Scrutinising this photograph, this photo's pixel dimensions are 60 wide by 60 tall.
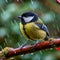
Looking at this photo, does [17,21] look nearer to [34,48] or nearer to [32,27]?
[32,27]

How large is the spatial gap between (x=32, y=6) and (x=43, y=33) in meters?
→ 0.80

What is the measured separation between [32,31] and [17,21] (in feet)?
2.04

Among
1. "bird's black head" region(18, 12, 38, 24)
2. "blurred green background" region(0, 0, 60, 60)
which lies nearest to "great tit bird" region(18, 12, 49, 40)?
"bird's black head" region(18, 12, 38, 24)

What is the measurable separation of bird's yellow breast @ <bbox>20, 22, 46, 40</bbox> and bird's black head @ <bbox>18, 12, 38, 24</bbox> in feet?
0.06

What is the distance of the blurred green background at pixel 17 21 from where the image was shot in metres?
1.45

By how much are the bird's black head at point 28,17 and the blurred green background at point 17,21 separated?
56cm

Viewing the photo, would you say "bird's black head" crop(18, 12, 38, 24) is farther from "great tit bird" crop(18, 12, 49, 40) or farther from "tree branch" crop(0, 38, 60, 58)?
"tree branch" crop(0, 38, 60, 58)

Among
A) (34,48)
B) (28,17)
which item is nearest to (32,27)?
(28,17)

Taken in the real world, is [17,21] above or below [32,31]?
below

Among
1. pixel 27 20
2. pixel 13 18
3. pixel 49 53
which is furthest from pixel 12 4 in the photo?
pixel 27 20

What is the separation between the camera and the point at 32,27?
91 centimetres

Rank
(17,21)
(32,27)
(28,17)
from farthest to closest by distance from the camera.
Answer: (17,21), (32,27), (28,17)

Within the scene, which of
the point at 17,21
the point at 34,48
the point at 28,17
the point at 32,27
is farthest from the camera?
the point at 17,21

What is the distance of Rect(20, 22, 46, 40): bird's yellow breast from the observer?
31.1 inches
